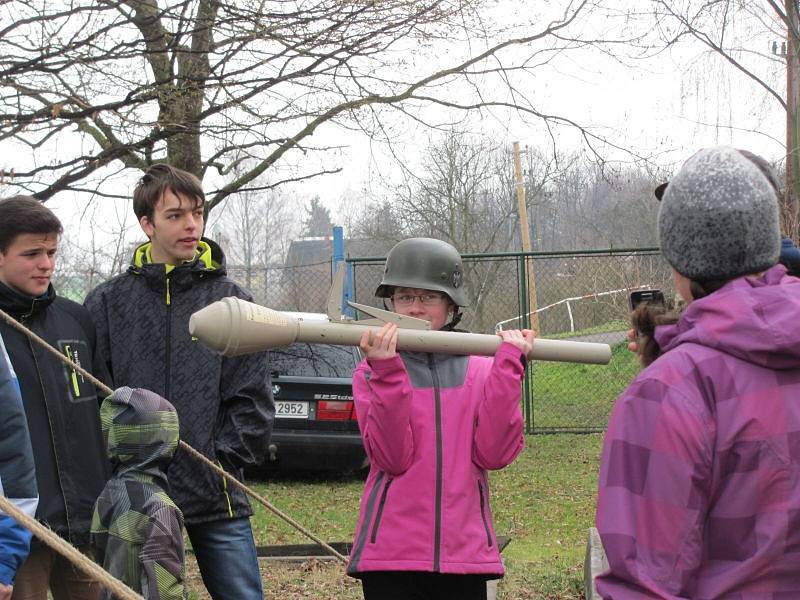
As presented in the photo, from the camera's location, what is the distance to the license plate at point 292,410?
8859mm

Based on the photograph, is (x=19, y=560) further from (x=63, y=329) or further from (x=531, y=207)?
(x=531, y=207)

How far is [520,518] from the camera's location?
25.4 feet

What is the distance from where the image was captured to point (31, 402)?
3.07 meters

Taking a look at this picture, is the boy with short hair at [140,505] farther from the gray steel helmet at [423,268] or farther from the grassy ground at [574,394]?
the grassy ground at [574,394]

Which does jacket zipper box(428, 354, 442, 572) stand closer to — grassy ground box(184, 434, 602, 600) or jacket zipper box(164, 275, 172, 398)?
jacket zipper box(164, 275, 172, 398)

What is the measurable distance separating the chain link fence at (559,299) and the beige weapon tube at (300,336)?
8.33 metres

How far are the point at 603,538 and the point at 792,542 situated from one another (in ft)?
1.00

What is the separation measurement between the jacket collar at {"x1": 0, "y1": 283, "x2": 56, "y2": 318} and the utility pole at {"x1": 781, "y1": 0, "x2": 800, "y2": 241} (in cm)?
622

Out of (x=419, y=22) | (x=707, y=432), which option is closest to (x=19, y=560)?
(x=707, y=432)

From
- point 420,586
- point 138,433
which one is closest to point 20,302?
point 138,433

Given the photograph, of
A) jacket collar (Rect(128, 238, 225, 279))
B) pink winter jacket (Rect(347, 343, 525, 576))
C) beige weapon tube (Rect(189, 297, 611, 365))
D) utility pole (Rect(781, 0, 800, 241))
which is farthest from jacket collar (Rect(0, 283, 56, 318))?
utility pole (Rect(781, 0, 800, 241))

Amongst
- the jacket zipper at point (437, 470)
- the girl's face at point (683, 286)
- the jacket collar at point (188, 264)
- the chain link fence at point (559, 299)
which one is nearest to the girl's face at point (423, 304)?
the jacket zipper at point (437, 470)

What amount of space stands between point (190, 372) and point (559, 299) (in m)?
9.63

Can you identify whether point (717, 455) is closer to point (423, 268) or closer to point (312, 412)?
point (423, 268)
